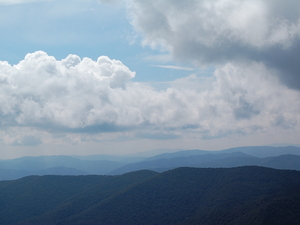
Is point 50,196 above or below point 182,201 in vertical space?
below

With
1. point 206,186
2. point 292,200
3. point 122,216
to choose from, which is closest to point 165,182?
point 206,186

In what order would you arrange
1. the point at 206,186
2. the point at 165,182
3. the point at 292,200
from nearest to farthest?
1. the point at 292,200
2. the point at 206,186
3. the point at 165,182

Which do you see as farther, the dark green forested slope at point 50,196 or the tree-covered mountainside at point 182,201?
the dark green forested slope at point 50,196

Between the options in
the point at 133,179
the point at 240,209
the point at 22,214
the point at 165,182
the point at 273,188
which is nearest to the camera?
the point at 240,209

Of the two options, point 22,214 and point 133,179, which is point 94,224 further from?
point 22,214

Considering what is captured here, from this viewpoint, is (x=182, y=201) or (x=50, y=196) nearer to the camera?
(x=182, y=201)

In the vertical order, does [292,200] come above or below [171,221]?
above

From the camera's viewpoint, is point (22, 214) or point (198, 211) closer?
point (198, 211)

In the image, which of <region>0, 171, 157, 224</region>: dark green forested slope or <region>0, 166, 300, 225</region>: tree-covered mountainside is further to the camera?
<region>0, 171, 157, 224</region>: dark green forested slope
